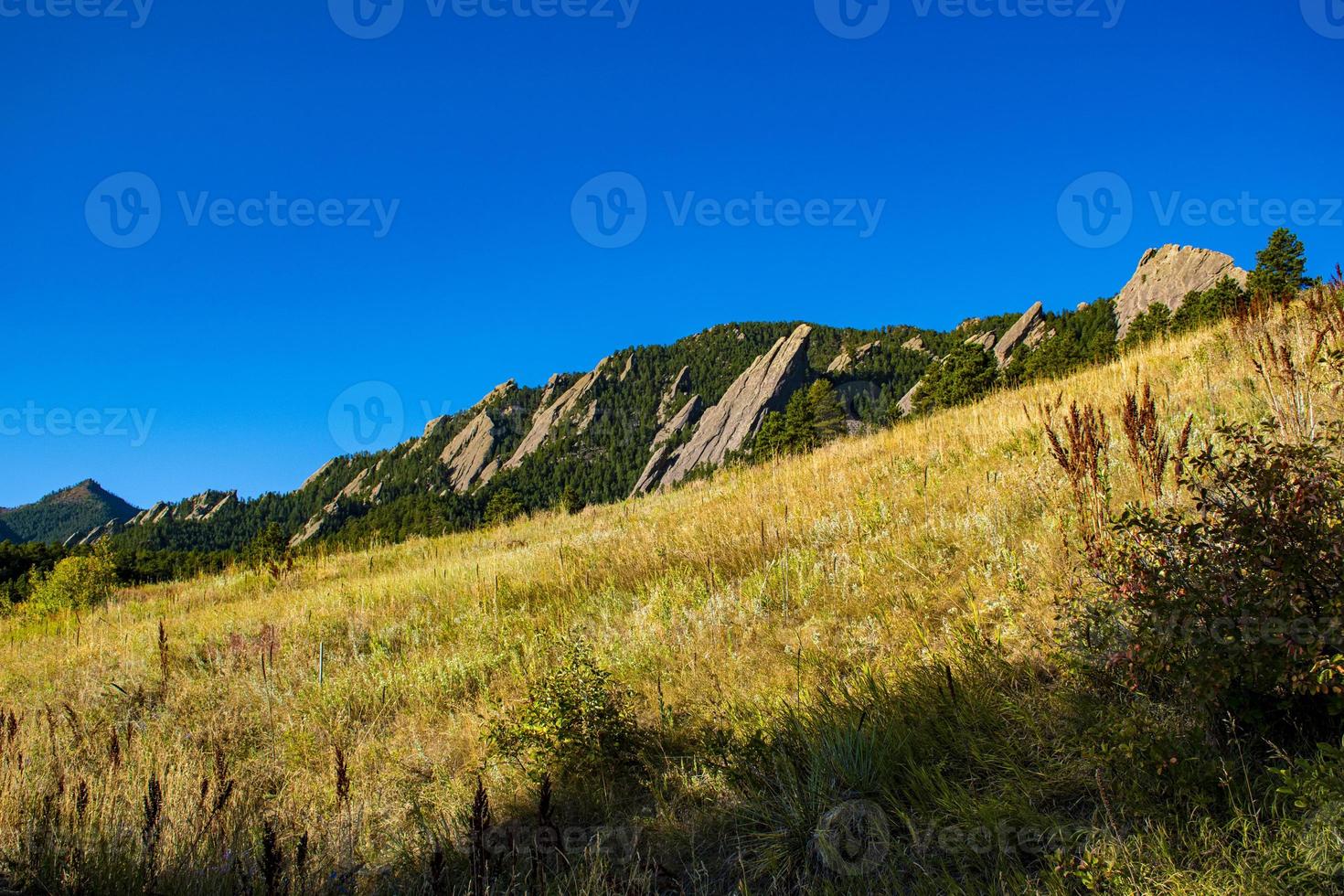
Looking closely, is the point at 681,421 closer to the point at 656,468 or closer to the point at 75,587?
the point at 656,468

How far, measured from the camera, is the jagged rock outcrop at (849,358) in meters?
157

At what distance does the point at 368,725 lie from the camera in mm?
5098

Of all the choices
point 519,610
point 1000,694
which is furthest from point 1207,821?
point 519,610

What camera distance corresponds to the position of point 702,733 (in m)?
3.87

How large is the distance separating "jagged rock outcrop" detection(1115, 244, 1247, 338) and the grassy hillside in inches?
3073

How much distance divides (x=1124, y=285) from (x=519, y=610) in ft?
351

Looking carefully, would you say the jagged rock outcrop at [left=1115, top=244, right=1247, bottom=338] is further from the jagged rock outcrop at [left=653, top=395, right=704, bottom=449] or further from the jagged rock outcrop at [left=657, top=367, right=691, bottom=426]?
the jagged rock outcrop at [left=657, top=367, right=691, bottom=426]

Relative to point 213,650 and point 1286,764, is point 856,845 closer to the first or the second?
point 1286,764

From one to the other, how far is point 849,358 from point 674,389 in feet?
161

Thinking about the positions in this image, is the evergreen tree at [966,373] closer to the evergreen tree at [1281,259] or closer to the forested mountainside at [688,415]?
the forested mountainside at [688,415]

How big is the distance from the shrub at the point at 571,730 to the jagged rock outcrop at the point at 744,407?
340 ft

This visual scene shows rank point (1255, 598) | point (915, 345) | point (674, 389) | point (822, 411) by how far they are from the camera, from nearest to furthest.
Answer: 1. point (1255, 598)
2. point (822, 411)
3. point (915, 345)
4. point (674, 389)

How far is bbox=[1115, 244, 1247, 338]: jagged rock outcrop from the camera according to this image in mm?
71812

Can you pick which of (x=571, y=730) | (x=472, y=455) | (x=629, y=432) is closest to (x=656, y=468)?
(x=629, y=432)
